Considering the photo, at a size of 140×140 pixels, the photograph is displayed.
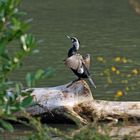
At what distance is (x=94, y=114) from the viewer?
9.91 meters

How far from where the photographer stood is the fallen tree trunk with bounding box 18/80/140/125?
9659mm

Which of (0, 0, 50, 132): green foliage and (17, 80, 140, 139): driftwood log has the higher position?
(0, 0, 50, 132): green foliage

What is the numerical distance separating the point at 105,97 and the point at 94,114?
5.38 ft

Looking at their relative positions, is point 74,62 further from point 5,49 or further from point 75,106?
point 5,49

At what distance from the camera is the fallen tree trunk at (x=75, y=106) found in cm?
966

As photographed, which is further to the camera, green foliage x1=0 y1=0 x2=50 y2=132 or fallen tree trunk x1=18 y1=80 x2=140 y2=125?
fallen tree trunk x1=18 y1=80 x2=140 y2=125

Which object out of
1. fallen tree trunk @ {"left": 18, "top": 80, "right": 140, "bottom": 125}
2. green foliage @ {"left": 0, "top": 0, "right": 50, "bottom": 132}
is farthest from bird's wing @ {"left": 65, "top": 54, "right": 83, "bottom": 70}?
green foliage @ {"left": 0, "top": 0, "right": 50, "bottom": 132}

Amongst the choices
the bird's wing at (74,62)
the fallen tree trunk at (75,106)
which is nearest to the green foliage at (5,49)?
the fallen tree trunk at (75,106)

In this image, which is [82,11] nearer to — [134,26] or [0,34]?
[134,26]

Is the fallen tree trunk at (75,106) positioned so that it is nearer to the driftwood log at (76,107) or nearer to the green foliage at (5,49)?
the driftwood log at (76,107)

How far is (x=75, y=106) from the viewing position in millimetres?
9891

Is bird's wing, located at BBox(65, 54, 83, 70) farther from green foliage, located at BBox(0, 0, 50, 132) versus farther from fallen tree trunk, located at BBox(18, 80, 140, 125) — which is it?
green foliage, located at BBox(0, 0, 50, 132)

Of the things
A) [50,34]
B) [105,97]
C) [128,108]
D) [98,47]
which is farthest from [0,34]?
[50,34]

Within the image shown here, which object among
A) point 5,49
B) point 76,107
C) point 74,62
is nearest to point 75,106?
point 76,107
